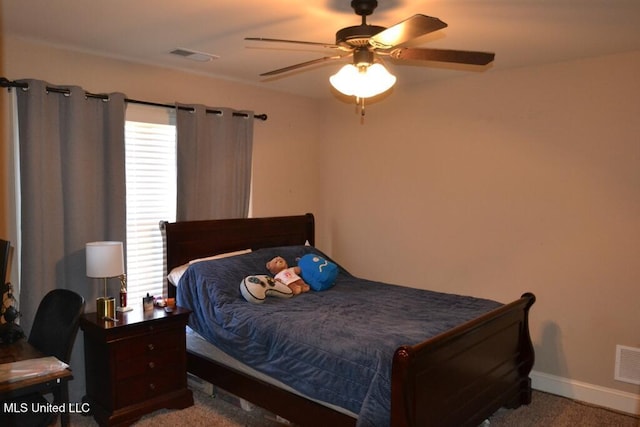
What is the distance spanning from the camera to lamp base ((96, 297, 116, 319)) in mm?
2994

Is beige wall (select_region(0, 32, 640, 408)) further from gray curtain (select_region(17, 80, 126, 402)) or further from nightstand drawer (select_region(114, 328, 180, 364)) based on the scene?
nightstand drawer (select_region(114, 328, 180, 364))

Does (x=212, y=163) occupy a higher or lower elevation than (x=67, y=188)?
higher

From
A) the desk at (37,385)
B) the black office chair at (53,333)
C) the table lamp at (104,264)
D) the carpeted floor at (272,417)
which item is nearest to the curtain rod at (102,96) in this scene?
the table lamp at (104,264)

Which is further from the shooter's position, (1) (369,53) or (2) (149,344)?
(2) (149,344)

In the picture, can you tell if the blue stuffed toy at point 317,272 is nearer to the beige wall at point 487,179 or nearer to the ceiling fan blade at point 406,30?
the beige wall at point 487,179

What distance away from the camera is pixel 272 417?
306 cm

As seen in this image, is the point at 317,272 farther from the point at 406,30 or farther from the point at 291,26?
the point at 406,30

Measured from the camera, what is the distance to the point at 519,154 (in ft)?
12.1

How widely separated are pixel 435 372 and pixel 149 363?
177cm

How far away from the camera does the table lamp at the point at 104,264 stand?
2.94 metres

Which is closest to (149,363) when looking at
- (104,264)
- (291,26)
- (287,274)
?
(104,264)

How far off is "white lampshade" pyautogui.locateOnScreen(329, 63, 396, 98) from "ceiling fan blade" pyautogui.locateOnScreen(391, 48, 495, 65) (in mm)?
128

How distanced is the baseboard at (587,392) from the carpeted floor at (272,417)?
62 mm

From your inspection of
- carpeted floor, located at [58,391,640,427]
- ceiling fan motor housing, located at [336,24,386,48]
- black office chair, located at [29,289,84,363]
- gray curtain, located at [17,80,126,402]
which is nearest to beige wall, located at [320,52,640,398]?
carpeted floor, located at [58,391,640,427]
